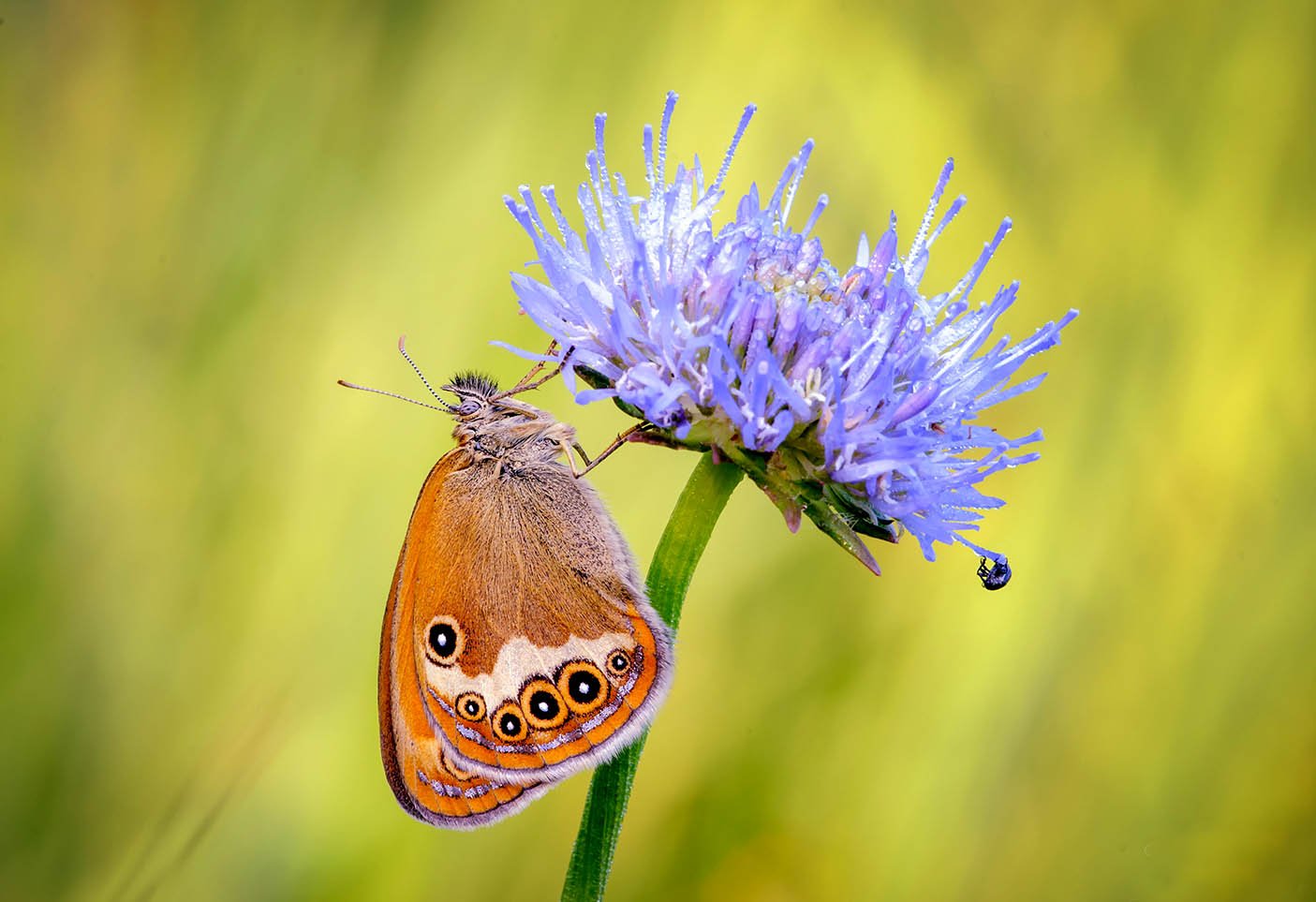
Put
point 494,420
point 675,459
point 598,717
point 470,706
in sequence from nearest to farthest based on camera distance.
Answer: point 598,717, point 470,706, point 494,420, point 675,459

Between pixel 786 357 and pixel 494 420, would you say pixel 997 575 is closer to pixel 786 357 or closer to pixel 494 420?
pixel 786 357

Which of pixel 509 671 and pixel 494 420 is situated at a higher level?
pixel 494 420

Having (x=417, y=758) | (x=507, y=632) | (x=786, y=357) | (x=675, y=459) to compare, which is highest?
(x=786, y=357)

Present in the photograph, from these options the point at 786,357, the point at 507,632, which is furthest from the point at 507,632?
the point at 786,357

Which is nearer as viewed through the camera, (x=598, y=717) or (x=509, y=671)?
(x=598, y=717)

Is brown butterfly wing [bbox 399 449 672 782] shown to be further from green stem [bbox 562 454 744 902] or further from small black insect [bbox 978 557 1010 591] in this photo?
small black insect [bbox 978 557 1010 591]

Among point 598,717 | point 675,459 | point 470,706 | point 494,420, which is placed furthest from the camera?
point 675,459

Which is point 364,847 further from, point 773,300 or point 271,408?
point 773,300
